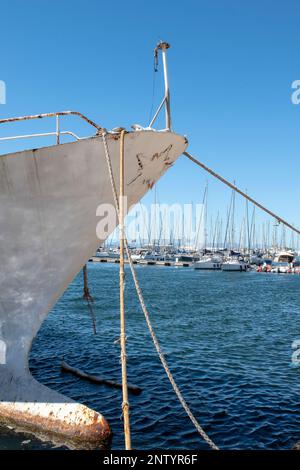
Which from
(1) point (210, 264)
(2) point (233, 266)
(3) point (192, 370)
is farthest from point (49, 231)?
(1) point (210, 264)

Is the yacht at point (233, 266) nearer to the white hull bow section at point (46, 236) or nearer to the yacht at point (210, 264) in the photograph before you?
the yacht at point (210, 264)

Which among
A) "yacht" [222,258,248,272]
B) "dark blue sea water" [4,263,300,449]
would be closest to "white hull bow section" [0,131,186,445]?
"dark blue sea water" [4,263,300,449]

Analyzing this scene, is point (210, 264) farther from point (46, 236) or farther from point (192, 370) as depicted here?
point (46, 236)

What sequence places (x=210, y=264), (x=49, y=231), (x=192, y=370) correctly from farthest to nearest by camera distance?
(x=210, y=264)
(x=192, y=370)
(x=49, y=231)

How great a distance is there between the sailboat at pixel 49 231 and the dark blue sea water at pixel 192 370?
1794 millimetres

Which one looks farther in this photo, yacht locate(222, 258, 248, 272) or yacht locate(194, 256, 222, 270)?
yacht locate(194, 256, 222, 270)

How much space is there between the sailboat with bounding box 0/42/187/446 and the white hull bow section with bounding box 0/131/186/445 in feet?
0.06

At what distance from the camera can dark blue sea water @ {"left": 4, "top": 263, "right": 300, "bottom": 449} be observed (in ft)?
29.5

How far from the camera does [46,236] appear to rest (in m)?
8.34

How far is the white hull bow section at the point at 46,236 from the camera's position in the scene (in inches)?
307

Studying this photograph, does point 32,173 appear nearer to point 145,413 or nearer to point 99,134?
point 99,134

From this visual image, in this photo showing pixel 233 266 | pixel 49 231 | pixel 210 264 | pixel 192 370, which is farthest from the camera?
pixel 210 264

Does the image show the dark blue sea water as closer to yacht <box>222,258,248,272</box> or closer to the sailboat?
the sailboat

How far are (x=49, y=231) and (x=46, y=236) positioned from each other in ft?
0.42
